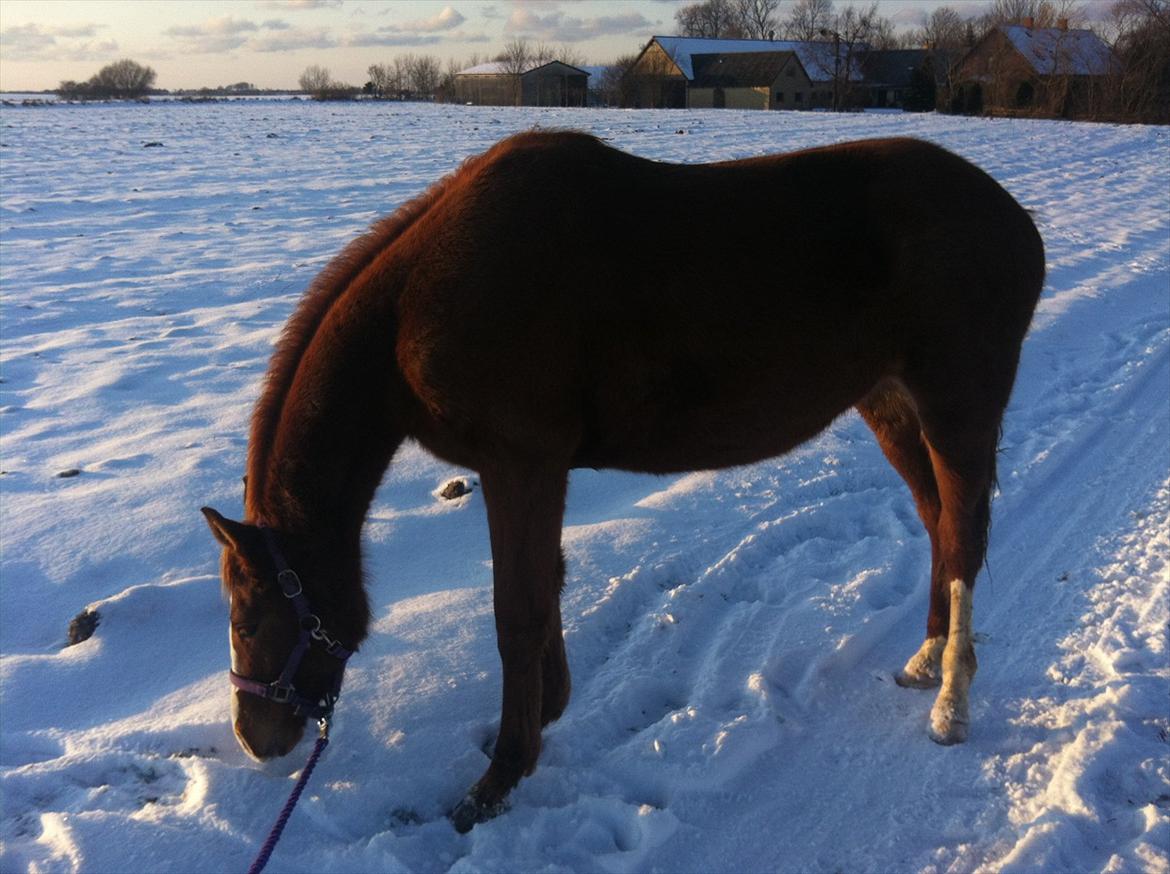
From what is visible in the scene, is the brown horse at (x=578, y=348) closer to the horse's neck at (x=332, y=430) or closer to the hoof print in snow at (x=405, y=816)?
the horse's neck at (x=332, y=430)

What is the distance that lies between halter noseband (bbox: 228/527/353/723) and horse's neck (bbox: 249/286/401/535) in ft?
0.45

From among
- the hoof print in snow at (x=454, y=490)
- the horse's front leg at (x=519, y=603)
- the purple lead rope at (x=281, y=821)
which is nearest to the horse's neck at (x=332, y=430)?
the horse's front leg at (x=519, y=603)

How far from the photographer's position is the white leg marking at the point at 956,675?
3086 mm

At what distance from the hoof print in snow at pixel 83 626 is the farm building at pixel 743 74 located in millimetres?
56407

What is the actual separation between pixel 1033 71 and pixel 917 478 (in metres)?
44.8

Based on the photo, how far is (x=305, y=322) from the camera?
2906mm

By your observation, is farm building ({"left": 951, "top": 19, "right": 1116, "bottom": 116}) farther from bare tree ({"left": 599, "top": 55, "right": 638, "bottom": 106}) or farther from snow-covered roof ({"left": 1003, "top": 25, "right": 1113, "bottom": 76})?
bare tree ({"left": 599, "top": 55, "right": 638, "bottom": 106})

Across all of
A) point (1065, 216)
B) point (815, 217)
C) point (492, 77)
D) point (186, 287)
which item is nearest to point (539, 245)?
point (815, 217)

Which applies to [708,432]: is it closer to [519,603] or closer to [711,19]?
[519,603]

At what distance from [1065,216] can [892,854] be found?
514 inches

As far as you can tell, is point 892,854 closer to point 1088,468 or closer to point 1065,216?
point 1088,468

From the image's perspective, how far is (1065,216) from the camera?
1299 cm

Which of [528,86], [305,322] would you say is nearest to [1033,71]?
[528,86]

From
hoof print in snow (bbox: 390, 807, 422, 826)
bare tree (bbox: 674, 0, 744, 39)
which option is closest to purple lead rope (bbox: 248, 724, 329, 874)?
hoof print in snow (bbox: 390, 807, 422, 826)
